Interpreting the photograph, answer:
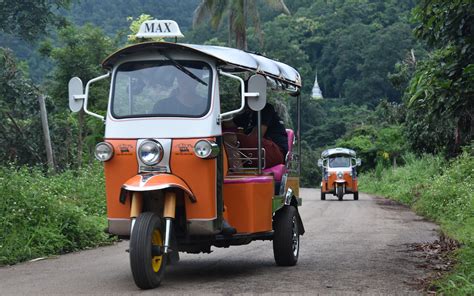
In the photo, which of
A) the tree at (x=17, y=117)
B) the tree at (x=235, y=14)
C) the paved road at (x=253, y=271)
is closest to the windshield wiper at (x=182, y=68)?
the paved road at (x=253, y=271)

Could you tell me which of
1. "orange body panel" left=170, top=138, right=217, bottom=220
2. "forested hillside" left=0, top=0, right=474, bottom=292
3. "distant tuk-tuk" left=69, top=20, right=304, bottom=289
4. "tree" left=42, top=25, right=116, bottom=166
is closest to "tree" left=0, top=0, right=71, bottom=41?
"forested hillside" left=0, top=0, right=474, bottom=292

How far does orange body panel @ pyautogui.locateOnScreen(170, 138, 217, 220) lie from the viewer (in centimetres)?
864

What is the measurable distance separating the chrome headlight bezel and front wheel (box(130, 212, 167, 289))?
63 centimetres

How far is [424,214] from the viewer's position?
21.6 meters

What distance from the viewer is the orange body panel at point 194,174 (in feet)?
28.3

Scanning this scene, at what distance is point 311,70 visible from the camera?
82.5 metres

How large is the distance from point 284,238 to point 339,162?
79.8 feet

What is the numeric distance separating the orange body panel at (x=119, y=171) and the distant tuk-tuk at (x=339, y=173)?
2474 centimetres

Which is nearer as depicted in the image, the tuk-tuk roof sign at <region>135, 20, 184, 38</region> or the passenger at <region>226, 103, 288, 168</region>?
the tuk-tuk roof sign at <region>135, 20, 184, 38</region>

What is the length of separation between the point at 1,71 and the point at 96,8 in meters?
41.3

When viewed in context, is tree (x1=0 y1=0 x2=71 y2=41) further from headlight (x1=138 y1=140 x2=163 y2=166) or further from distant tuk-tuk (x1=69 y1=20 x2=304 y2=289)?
headlight (x1=138 y1=140 x2=163 y2=166)

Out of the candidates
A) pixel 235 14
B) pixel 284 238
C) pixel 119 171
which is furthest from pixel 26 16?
pixel 119 171

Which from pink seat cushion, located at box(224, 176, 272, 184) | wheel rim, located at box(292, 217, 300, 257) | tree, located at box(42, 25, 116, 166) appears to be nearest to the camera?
pink seat cushion, located at box(224, 176, 272, 184)

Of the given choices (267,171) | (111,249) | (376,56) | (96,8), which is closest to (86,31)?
(111,249)
